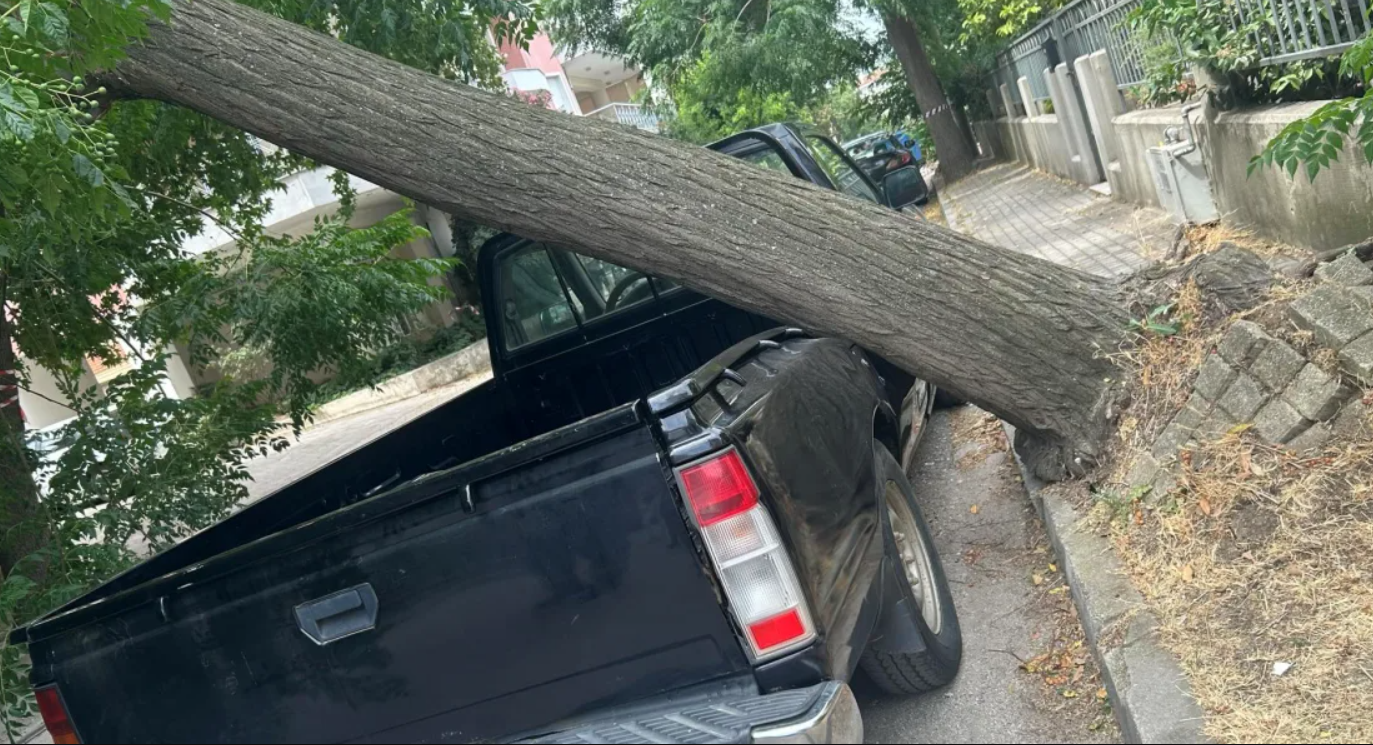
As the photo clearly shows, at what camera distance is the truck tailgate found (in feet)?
9.04

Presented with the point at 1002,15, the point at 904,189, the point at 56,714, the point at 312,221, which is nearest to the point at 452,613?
the point at 56,714

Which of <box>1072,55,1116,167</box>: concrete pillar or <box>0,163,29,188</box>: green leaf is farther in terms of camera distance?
<box>1072,55,1116,167</box>: concrete pillar

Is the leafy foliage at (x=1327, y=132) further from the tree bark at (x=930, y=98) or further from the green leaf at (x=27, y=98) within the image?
the tree bark at (x=930, y=98)

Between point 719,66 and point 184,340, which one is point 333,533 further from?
point 719,66

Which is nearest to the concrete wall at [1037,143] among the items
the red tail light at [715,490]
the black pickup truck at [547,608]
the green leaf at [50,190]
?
A: the green leaf at [50,190]

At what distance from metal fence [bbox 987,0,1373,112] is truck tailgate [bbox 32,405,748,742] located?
4161 millimetres

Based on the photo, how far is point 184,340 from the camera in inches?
302

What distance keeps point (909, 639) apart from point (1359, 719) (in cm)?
122

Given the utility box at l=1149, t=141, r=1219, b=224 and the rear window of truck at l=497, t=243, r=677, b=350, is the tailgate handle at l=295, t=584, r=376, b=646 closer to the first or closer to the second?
the rear window of truck at l=497, t=243, r=677, b=350

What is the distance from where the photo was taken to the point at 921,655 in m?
3.61

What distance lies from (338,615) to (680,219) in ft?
7.27

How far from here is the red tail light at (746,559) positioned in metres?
2.73

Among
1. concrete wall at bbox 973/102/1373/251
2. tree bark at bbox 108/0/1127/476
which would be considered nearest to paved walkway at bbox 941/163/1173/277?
concrete wall at bbox 973/102/1373/251

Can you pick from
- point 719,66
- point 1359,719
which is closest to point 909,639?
point 1359,719
